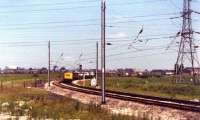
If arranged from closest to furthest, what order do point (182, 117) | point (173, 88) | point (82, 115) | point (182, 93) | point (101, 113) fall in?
point (182, 117), point (82, 115), point (101, 113), point (182, 93), point (173, 88)

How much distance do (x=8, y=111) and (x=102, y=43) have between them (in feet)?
37.0

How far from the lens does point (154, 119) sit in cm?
2661

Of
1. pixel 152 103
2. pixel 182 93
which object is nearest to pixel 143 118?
pixel 152 103

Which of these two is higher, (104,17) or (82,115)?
(104,17)

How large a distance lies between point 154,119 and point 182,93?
2884cm

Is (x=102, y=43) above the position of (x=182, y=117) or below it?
above

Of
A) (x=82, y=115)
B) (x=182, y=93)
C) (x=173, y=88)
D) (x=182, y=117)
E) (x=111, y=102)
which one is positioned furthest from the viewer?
(x=173, y=88)

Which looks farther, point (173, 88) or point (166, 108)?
point (173, 88)

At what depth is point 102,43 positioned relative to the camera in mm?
39562

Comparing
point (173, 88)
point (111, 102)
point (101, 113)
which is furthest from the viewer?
point (173, 88)

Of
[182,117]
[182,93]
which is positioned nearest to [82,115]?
[182,117]

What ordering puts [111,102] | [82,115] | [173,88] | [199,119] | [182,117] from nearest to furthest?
[199,119] < [182,117] < [82,115] < [111,102] < [173,88]

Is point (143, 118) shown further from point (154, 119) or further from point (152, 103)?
point (152, 103)

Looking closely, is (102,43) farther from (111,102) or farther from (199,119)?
(199,119)
